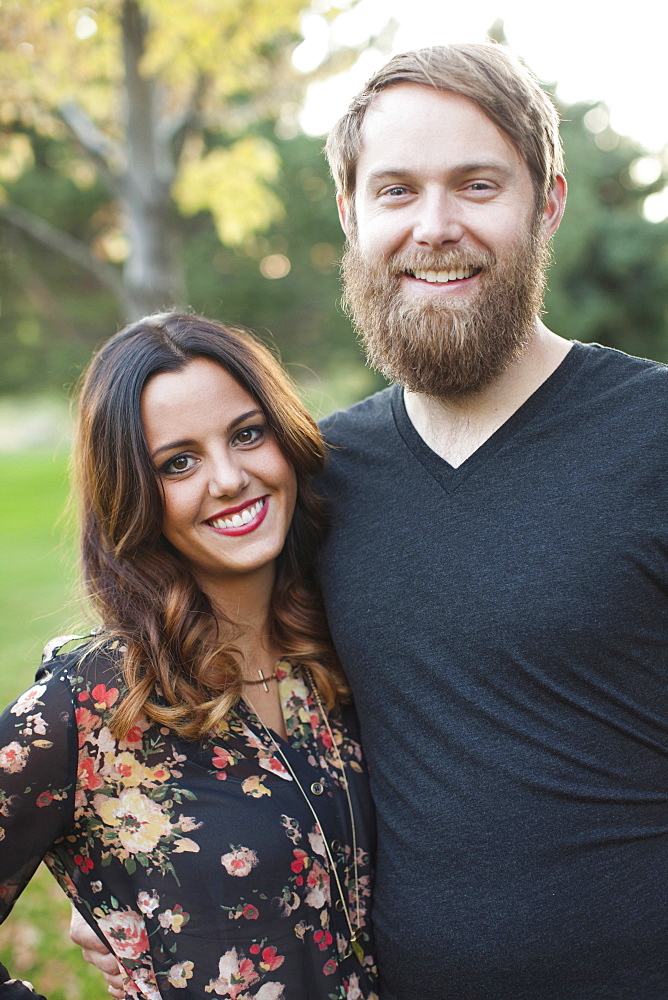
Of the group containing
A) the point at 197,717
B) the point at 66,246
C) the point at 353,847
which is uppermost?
the point at 66,246

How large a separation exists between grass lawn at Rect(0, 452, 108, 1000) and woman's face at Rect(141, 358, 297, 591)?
1.31 feet

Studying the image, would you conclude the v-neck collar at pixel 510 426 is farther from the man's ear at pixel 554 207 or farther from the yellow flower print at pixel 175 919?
the yellow flower print at pixel 175 919

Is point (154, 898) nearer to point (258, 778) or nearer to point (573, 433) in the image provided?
point (258, 778)

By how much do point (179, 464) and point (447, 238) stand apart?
2.95 ft

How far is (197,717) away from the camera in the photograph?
214 cm

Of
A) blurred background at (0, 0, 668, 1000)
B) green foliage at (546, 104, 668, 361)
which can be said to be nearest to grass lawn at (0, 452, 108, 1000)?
blurred background at (0, 0, 668, 1000)

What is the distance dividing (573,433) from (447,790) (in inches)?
36.5

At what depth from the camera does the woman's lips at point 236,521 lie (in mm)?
2270

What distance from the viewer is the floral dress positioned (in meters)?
2.02

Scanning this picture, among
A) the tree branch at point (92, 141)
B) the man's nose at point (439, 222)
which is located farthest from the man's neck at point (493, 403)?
the tree branch at point (92, 141)

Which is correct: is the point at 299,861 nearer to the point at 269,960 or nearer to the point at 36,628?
the point at 269,960

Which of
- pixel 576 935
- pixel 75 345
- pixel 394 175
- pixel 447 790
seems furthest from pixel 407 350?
pixel 75 345

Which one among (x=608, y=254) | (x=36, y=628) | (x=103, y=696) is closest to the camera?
(x=103, y=696)

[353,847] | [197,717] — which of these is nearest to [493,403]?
[197,717]
